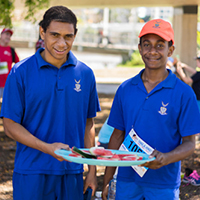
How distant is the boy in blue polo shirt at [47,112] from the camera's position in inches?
117

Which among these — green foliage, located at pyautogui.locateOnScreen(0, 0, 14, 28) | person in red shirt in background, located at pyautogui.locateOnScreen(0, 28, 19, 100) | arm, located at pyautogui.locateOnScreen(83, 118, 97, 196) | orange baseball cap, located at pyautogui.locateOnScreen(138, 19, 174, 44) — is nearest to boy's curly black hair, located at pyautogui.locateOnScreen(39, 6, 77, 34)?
orange baseball cap, located at pyautogui.locateOnScreen(138, 19, 174, 44)

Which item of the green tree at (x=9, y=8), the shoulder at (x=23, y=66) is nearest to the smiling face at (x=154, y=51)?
the shoulder at (x=23, y=66)

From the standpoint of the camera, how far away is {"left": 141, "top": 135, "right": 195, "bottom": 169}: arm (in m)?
2.70

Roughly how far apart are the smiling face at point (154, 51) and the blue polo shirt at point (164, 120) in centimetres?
15

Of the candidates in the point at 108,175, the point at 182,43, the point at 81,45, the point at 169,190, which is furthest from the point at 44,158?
the point at 81,45

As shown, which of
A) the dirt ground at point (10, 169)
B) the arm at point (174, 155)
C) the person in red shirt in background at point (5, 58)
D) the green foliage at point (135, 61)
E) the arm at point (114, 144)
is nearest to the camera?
the arm at point (174, 155)

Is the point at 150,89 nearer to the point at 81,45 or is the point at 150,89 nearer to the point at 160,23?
the point at 160,23

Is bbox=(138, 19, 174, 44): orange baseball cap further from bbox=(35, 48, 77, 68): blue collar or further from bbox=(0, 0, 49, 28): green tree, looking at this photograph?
bbox=(0, 0, 49, 28): green tree

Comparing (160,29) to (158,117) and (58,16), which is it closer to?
(158,117)

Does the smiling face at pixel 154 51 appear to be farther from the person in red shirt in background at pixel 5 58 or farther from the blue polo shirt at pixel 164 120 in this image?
the person in red shirt in background at pixel 5 58

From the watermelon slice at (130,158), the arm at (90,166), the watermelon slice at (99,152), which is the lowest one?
the arm at (90,166)

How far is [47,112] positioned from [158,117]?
839mm

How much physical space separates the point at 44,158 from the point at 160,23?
4.58 ft

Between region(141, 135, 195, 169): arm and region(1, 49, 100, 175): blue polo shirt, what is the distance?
70 cm
